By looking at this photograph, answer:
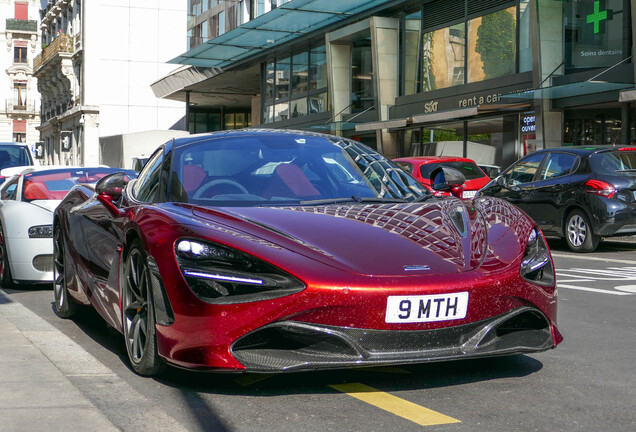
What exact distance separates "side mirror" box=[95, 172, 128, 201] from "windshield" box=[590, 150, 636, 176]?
8678 millimetres

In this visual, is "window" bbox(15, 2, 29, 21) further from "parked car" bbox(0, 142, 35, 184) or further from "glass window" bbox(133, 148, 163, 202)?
"glass window" bbox(133, 148, 163, 202)

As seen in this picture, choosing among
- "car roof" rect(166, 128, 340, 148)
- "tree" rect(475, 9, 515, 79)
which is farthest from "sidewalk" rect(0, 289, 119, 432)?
"tree" rect(475, 9, 515, 79)

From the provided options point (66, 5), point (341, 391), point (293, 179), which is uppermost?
point (66, 5)

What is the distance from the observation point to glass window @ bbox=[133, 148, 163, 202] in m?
5.15

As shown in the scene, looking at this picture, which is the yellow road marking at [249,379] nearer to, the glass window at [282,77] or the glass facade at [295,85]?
the glass facade at [295,85]

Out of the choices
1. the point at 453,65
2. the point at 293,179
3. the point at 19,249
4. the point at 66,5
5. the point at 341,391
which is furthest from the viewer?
the point at 66,5

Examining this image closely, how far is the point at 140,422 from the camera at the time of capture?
3.75m

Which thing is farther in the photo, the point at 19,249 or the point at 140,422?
the point at 19,249

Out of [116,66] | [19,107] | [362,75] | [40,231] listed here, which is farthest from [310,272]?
[19,107]

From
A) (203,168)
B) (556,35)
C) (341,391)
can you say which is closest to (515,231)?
(341,391)

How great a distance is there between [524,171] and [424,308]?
35.1 ft

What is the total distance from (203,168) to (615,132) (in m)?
16.7

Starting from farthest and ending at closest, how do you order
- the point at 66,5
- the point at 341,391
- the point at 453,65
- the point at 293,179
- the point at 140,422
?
the point at 66,5
the point at 453,65
the point at 293,179
the point at 341,391
the point at 140,422

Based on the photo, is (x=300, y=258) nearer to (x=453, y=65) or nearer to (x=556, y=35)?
(x=556, y=35)
